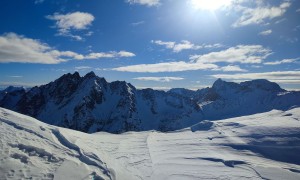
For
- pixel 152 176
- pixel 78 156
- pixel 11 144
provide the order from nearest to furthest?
1. pixel 11 144
2. pixel 78 156
3. pixel 152 176

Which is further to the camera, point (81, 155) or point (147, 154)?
point (147, 154)

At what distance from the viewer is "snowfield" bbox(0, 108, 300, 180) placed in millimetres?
18172

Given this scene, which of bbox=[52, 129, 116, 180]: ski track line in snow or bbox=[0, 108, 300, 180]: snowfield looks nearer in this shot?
bbox=[0, 108, 300, 180]: snowfield

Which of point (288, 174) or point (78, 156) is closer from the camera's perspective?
point (78, 156)

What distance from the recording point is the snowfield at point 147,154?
1817 centimetres


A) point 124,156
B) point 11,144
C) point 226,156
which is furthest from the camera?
point 226,156

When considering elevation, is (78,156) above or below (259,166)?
above

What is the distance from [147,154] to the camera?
29.7 metres

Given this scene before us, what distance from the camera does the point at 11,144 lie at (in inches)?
726

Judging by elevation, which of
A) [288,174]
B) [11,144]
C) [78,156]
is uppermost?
[11,144]

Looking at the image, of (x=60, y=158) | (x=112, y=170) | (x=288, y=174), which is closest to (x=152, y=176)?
(x=112, y=170)

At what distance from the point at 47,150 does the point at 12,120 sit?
4.33 m

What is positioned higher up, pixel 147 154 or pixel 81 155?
pixel 81 155

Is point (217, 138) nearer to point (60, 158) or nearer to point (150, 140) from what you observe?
point (150, 140)
